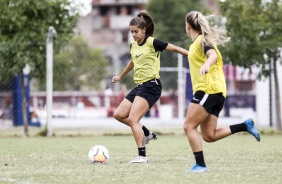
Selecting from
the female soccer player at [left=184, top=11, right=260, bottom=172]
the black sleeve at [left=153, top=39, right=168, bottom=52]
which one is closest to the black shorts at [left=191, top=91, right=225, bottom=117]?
the female soccer player at [left=184, top=11, right=260, bottom=172]

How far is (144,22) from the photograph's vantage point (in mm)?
10883

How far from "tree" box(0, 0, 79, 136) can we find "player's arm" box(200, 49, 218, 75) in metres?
11.5

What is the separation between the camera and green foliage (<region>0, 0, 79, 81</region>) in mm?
19859

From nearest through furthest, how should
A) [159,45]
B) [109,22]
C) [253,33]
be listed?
[159,45] < [253,33] < [109,22]

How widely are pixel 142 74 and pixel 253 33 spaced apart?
10170mm

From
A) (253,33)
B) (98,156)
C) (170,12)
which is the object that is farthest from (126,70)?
(170,12)

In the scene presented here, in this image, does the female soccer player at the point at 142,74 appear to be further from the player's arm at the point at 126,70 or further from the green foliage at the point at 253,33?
the green foliage at the point at 253,33

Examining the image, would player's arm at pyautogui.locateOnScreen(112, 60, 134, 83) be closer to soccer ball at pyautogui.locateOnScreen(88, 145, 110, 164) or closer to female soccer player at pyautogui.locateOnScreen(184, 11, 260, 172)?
soccer ball at pyautogui.locateOnScreen(88, 145, 110, 164)

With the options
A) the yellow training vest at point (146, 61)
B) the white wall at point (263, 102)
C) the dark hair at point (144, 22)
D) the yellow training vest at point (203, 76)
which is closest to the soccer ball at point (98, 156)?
the yellow training vest at point (146, 61)

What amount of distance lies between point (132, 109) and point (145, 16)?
4.17 ft

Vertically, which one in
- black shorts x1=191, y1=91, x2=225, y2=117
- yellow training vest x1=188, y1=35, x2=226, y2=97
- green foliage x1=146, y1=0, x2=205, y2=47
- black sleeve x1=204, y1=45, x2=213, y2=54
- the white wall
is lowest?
the white wall

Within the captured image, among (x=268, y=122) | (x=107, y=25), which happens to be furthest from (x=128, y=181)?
(x=107, y=25)

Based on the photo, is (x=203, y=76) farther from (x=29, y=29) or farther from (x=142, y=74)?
(x=29, y=29)

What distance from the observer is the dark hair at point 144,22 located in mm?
10812
